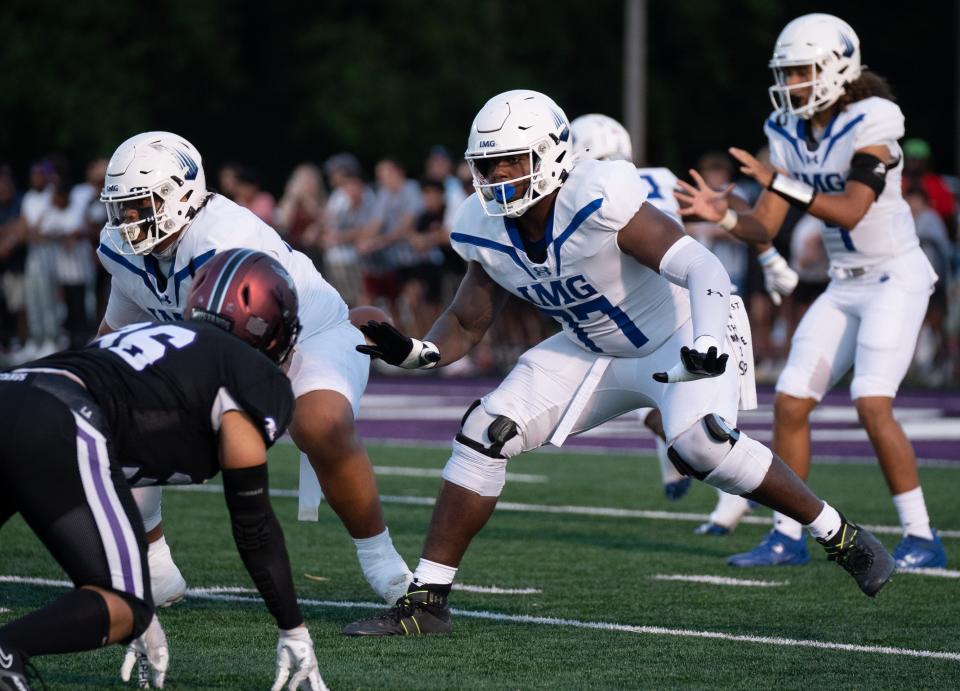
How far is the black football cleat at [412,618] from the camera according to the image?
17.4 feet

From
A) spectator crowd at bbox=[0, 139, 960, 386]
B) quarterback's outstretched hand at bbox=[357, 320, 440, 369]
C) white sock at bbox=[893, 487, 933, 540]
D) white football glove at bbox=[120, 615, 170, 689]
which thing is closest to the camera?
white football glove at bbox=[120, 615, 170, 689]

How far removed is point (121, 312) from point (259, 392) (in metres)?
1.79

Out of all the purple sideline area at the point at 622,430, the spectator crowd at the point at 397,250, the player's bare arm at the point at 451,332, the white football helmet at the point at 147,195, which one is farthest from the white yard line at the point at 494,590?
the spectator crowd at the point at 397,250

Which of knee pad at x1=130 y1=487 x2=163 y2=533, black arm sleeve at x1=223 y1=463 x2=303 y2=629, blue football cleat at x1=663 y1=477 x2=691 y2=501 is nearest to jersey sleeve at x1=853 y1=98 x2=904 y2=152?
blue football cleat at x1=663 y1=477 x2=691 y2=501

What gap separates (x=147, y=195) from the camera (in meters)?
5.28

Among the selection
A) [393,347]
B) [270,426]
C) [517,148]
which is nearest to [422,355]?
[393,347]

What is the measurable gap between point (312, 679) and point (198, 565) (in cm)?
236

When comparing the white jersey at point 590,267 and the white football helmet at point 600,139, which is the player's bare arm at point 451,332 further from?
the white football helmet at point 600,139

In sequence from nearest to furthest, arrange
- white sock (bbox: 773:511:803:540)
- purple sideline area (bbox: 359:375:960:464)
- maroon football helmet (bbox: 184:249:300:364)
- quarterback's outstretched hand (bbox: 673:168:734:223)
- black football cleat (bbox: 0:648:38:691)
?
1. black football cleat (bbox: 0:648:38:691)
2. maroon football helmet (bbox: 184:249:300:364)
3. quarterback's outstretched hand (bbox: 673:168:734:223)
4. white sock (bbox: 773:511:803:540)
5. purple sideline area (bbox: 359:375:960:464)

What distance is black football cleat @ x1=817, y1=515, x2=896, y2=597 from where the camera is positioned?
5.38 metres

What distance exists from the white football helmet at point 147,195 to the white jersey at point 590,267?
91 centimetres

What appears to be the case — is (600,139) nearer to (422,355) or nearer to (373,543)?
(422,355)

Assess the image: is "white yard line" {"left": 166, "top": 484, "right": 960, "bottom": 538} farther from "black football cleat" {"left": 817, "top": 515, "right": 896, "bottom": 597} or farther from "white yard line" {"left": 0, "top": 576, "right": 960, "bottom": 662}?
"white yard line" {"left": 0, "top": 576, "right": 960, "bottom": 662}

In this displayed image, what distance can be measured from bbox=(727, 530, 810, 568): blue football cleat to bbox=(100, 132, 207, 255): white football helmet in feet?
8.68
